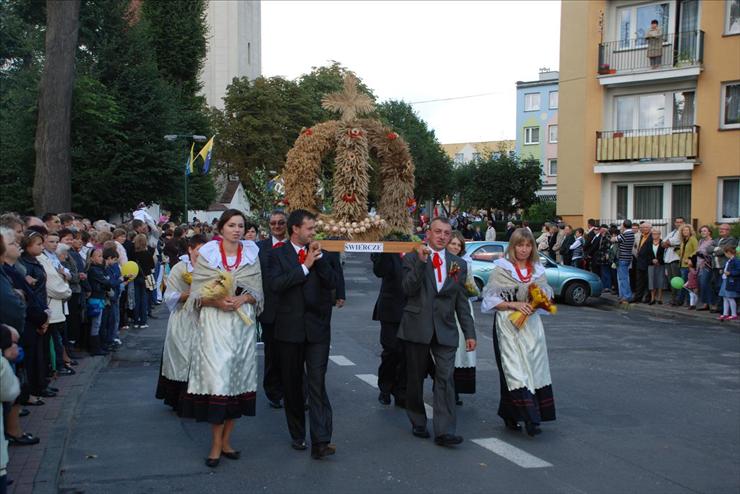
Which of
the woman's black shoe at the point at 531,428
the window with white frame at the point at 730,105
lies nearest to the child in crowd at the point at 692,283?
the window with white frame at the point at 730,105

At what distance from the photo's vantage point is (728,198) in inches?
1018

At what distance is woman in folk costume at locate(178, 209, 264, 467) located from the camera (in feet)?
20.7

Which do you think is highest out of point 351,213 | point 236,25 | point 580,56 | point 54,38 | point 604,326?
point 236,25

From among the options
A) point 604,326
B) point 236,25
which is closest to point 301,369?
point 604,326

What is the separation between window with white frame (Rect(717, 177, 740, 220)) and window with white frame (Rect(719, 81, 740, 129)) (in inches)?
69.7

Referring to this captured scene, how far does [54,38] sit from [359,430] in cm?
1558

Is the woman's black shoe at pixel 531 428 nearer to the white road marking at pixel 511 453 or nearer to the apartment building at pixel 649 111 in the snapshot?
the white road marking at pixel 511 453

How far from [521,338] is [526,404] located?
0.60 metres

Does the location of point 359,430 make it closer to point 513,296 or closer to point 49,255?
point 513,296

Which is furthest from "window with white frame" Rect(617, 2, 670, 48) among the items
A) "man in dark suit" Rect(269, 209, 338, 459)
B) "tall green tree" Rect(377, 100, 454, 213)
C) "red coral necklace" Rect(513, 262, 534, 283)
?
"tall green tree" Rect(377, 100, 454, 213)

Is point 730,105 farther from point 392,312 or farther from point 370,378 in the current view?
point 392,312

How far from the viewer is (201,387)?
20.8ft

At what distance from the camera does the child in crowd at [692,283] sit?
731 inches

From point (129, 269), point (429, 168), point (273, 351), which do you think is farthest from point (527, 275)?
point (429, 168)
